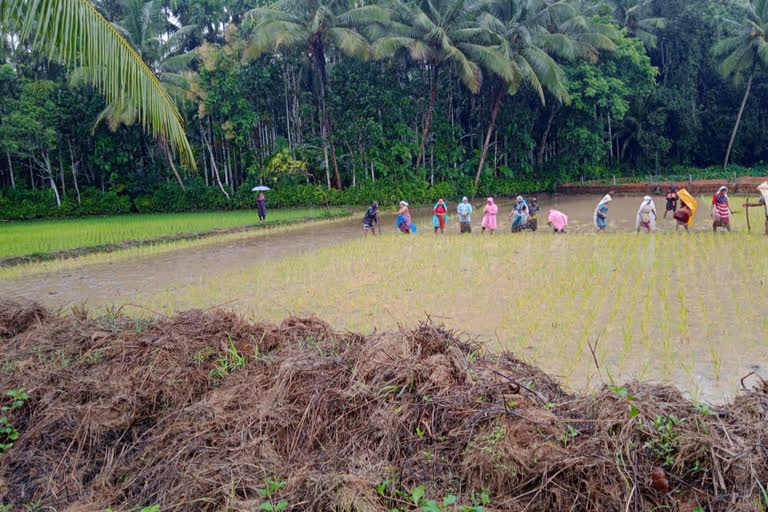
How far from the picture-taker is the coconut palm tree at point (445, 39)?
21.6 m

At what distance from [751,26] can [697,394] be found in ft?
103

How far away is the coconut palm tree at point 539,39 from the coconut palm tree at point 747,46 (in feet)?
23.7

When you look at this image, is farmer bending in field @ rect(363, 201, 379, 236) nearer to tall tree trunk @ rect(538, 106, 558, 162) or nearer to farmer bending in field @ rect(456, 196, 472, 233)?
farmer bending in field @ rect(456, 196, 472, 233)

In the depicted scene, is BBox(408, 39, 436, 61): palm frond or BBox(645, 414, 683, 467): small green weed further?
BBox(408, 39, 436, 61): palm frond

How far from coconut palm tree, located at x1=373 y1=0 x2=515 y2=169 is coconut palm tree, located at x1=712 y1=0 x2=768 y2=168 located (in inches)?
529

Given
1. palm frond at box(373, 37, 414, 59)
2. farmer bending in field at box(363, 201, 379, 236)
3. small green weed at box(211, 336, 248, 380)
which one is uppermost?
palm frond at box(373, 37, 414, 59)

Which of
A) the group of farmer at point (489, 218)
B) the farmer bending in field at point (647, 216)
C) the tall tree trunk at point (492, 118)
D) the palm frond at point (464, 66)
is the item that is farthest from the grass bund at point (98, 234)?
the farmer bending in field at point (647, 216)

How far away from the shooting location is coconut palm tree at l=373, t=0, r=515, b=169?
21.6 m

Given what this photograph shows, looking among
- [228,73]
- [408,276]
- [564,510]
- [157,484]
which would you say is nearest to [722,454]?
[564,510]

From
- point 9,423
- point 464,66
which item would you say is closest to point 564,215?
point 464,66

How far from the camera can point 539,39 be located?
1004 inches

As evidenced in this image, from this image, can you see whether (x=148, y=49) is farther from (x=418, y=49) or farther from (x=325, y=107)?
(x=418, y=49)

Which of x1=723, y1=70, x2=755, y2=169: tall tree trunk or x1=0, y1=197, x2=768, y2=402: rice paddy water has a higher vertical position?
x1=723, y1=70, x2=755, y2=169: tall tree trunk

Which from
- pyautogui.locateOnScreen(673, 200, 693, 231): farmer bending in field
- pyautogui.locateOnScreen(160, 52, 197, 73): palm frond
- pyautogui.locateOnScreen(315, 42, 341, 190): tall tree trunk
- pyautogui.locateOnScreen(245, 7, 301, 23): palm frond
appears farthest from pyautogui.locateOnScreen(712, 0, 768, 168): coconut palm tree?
pyautogui.locateOnScreen(160, 52, 197, 73): palm frond
